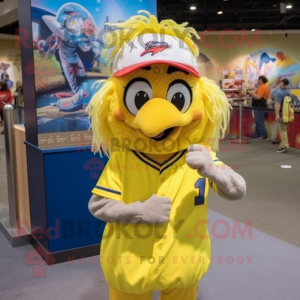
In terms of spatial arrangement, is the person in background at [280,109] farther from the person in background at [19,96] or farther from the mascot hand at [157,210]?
the mascot hand at [157,210]

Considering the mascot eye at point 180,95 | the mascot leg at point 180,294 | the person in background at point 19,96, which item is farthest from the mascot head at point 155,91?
the person in background at point 19,96

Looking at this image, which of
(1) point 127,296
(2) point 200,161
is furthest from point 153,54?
(1) point 127,296

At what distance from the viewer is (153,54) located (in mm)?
1615

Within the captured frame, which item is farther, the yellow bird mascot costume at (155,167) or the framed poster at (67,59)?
the framed poster at (67,59)

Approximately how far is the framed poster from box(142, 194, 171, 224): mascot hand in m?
1.61

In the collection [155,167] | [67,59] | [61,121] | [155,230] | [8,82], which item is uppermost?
[8,82]

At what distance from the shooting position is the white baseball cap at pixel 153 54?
1.62 m

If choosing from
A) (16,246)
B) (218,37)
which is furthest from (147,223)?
(218,37)

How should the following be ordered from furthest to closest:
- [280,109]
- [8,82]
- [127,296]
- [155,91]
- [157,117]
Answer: [8,82], [280,109], [127,296], [155,91], [157,117]

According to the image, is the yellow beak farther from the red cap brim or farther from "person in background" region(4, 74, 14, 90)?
"person in background" region(4, 74, 14, 90)

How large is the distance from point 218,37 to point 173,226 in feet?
46.4

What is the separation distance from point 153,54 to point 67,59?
160cm

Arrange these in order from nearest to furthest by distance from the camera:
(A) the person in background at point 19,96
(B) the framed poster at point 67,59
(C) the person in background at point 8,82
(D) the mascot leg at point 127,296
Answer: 1. (D) the mascot leg at point 127,296
2. (B) the framed poster at point 67,59
3. (A) the person in background at point 19,96
4. (C) the person in background at point 8,82

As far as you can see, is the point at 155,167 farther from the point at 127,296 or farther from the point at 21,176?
the point at 21,176
